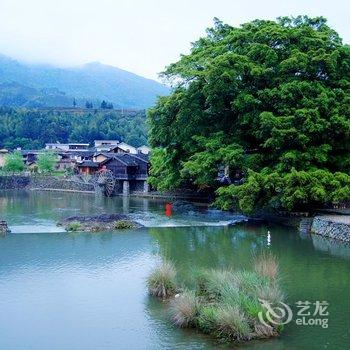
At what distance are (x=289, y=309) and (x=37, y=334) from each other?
624 centimetres

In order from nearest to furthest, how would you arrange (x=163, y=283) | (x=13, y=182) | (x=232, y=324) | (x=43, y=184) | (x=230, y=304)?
(x=232, y=324)
(x=230, y=304)
(x=163, y=283)
(x=43, y=184)
(x=13, y=182)

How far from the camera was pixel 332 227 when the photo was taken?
2611cm

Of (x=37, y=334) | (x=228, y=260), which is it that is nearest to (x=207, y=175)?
(x=228, y=260)

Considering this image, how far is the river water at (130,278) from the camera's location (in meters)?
12.5

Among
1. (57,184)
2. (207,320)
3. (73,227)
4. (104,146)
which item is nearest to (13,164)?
(57,184)

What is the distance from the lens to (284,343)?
1191 cm

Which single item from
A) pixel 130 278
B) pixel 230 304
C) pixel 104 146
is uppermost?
pixel 104 146

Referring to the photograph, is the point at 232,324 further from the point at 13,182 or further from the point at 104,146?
the point at 104,146

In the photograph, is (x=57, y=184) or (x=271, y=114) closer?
(x=271, y=114)

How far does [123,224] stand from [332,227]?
10.9m

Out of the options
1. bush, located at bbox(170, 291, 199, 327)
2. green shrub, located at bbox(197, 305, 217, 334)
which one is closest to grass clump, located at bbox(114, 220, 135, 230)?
bush, located at bbox(170, 291, 199, 327)

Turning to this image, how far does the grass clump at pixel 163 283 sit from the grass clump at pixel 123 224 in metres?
13.2

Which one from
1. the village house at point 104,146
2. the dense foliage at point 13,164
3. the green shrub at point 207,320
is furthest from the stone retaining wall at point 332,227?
the village house at point 104,146

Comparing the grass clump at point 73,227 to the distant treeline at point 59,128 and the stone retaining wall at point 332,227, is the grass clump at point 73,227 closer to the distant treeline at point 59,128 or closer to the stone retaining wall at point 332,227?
the stone retaining wall at point 332,227
